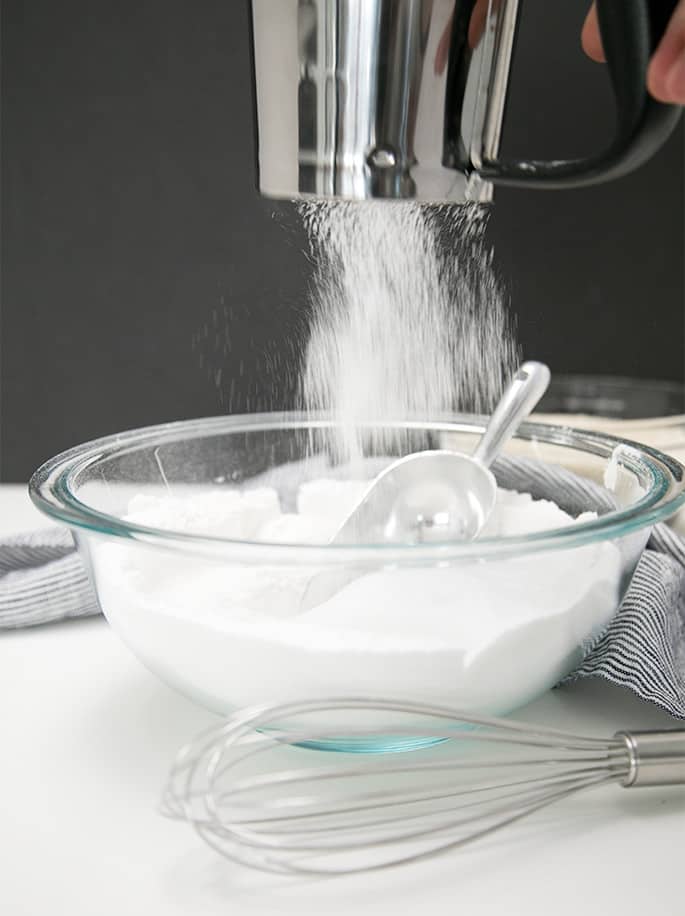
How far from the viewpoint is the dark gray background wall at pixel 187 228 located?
1.14 metres

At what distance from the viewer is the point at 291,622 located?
402 millimetres

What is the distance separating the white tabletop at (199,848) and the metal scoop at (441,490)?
0.36 feet

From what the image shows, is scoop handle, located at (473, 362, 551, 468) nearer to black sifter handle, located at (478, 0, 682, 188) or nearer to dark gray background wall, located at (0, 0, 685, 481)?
black sifter handle, located at (478, 0, 682, 188)


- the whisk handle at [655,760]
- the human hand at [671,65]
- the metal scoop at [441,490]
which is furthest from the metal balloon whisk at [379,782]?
the human hand at [671,65]

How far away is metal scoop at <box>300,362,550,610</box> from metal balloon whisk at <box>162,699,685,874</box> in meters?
0.14

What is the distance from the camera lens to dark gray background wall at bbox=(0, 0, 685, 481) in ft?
3.74

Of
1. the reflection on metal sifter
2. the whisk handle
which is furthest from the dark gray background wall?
the whisk handle

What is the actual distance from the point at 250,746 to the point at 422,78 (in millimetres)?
300

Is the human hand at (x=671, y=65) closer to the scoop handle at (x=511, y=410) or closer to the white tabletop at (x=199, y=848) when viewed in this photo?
the scoop handle at (x=511, y=410)

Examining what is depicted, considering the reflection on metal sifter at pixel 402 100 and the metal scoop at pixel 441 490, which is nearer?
the reflection on metal sifter at pixel 402 100

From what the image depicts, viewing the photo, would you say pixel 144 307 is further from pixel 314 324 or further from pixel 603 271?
pixel 314 324

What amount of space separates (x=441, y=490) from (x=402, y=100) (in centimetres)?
20

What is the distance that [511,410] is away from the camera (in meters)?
0.57

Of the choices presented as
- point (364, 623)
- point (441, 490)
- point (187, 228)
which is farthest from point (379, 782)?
point (187, 228)
